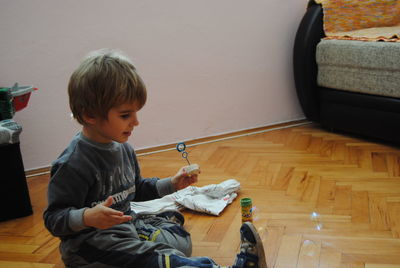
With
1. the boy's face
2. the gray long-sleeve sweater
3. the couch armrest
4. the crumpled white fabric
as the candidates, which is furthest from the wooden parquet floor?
the boy's face

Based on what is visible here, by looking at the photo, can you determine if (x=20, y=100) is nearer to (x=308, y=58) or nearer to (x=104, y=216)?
(x=104, y=216)

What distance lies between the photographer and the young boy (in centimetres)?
111

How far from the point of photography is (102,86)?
3.62 feet

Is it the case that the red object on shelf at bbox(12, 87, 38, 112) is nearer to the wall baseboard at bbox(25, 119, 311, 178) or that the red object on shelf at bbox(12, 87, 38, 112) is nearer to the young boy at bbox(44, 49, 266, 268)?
the wall baseboard at bbox(25, 119, 311, 178)

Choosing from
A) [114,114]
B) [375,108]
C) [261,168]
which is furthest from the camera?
[375,108]

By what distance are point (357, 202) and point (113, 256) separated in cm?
84

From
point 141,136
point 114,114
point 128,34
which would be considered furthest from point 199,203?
point 128,34

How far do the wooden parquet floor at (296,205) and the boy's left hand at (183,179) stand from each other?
0.20 meters

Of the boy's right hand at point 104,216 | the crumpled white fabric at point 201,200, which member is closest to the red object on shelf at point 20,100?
the crumpled white fabric at point 201,200

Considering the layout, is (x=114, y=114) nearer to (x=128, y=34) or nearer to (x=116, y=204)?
(x=116, y=204)

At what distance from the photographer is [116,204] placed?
1.22 m

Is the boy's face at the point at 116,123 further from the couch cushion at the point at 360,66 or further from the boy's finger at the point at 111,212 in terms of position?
the couch cushion at the point at 360,66

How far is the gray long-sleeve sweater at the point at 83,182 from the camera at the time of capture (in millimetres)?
1095

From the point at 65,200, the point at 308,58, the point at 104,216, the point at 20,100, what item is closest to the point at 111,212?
the point at 104,216
